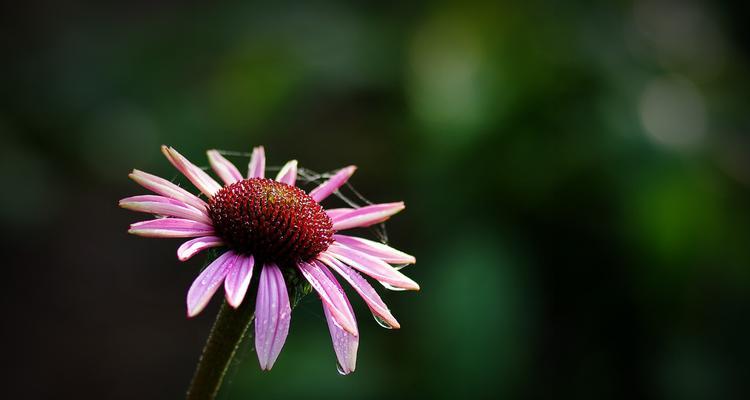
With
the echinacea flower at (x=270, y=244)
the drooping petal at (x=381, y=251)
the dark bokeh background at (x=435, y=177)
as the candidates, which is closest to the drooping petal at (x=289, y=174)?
the echinacea flower at (x=270, y=244)

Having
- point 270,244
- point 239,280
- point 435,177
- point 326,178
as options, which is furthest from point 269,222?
point 435,177

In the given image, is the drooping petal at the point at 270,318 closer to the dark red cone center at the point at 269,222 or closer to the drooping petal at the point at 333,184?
the dark red cone center at the point at 269,222

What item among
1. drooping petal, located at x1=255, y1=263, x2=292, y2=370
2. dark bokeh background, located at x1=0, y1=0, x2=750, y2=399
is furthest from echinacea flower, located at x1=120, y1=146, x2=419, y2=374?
dark bokeh background, located at x1=0, y1=0, x2=750, y2=399

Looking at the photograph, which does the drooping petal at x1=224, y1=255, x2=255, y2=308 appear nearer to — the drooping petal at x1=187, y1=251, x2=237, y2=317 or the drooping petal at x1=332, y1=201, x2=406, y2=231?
the drooping petal at x1=187, y1=251, x2=237, y2=317

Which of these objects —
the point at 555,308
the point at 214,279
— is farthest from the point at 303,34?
the point at 214,279

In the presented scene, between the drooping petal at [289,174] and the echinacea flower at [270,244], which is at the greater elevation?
the drooping petal at [289,174]

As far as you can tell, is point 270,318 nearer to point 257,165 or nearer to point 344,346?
point 344,346

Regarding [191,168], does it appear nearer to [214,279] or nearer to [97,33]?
[214,279]
